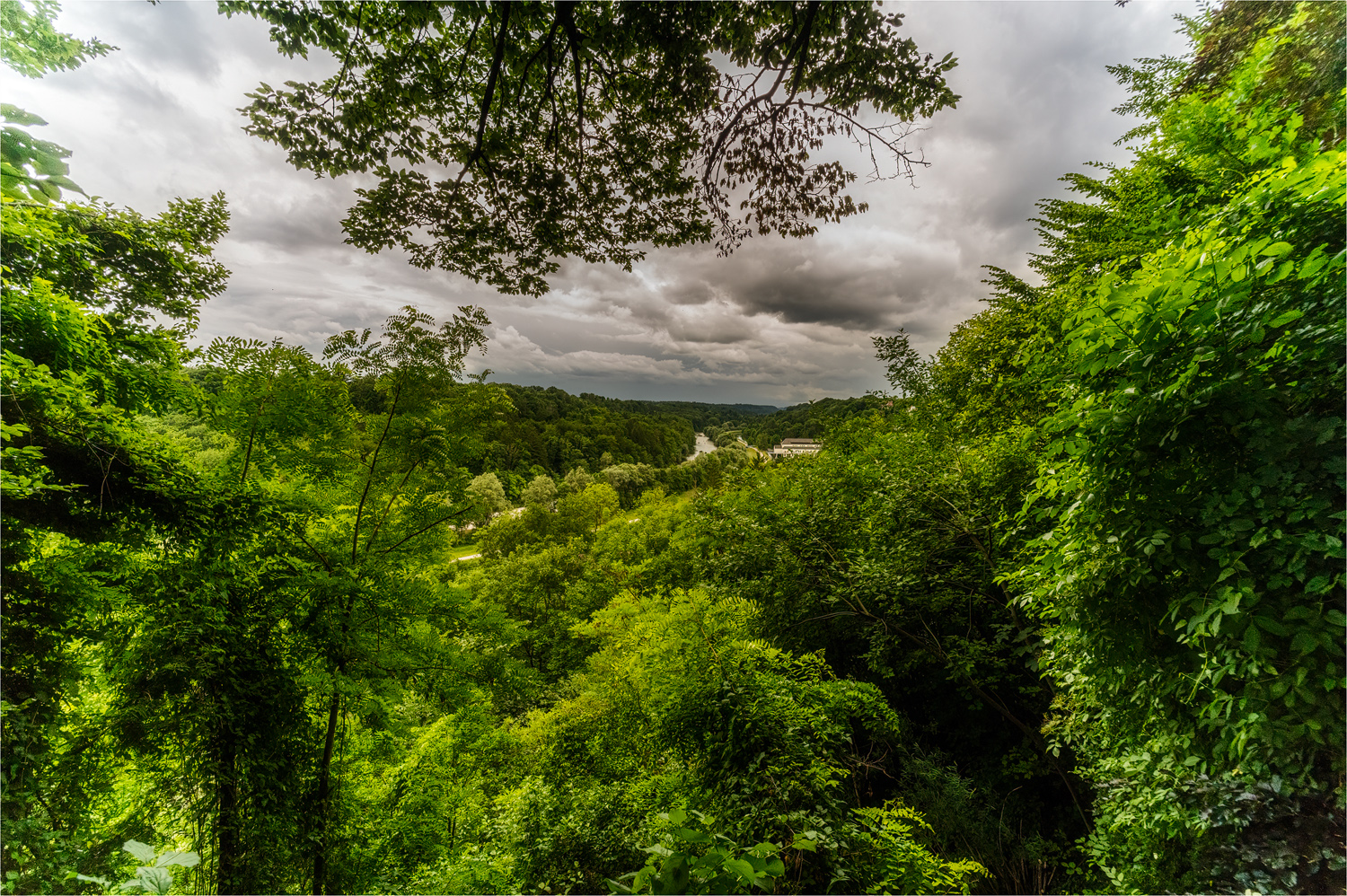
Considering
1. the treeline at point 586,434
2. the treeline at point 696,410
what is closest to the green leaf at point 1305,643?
the treeline at point 586,434

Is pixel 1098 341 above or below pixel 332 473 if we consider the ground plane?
above

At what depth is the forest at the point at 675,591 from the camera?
7.16 ft

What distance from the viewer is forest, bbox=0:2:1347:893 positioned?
2182 millimetres

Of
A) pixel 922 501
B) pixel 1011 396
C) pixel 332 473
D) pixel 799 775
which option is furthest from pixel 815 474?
pixel 332 473

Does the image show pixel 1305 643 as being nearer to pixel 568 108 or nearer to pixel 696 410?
pixel 568 108

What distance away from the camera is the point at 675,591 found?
671 cm

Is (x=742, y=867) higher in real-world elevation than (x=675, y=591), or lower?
higher

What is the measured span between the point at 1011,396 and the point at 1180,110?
6.38m

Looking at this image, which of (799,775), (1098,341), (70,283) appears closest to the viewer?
(1098,341)

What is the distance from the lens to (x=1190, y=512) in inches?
94.4

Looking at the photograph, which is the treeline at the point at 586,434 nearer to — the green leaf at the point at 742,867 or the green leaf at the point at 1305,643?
the green leaf at the point at 742,867

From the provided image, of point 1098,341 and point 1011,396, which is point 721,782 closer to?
point 1098,341

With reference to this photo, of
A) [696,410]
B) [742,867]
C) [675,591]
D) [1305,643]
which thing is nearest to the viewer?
[742,867]

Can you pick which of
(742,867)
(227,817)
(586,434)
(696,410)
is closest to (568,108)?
(742,867)
